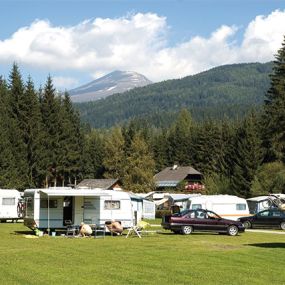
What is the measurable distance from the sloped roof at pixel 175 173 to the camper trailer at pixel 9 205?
149 ft

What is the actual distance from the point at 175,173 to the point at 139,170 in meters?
13.6

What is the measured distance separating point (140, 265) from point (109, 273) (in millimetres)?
1833

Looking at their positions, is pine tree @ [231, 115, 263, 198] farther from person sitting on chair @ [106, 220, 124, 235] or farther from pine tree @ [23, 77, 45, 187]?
person sitting on chair @ [106, 220, 124, 235]

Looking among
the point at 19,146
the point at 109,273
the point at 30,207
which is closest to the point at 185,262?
the point at 109,273

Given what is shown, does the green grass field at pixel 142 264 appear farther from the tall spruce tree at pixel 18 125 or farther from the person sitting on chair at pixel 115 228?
the tall spruce tree at pixel 18 125

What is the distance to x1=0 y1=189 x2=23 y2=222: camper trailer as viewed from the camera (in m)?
47.0

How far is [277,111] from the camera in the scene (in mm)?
49406

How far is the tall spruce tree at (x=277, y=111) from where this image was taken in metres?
48.5

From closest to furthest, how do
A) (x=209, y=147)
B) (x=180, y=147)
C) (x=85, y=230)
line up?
1. (x=85, y=230)
2. (x=209, y=147)
3. (x=180, y=147)

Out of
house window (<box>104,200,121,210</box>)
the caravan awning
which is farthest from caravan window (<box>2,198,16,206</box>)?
the caravan awning

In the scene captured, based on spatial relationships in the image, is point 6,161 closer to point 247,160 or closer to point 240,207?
point 240,207

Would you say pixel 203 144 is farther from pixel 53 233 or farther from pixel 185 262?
pixel 185 262

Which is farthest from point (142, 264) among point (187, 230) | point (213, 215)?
point (213, 215)

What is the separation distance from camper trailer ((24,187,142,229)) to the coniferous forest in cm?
1930
